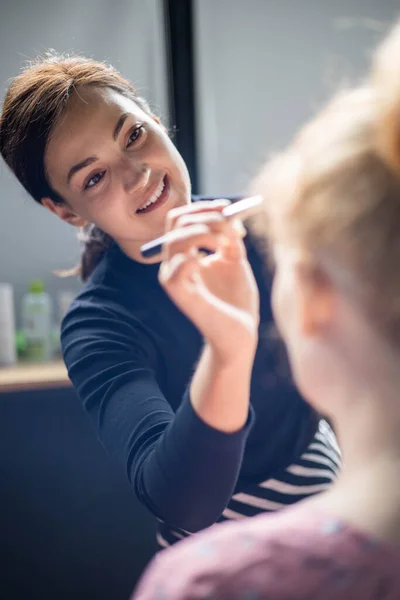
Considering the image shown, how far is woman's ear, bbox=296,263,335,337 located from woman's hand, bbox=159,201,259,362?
17cm

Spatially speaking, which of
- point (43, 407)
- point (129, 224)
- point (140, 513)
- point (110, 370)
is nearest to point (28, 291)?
point (43, 407)

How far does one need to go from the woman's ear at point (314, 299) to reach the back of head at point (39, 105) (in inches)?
21.7

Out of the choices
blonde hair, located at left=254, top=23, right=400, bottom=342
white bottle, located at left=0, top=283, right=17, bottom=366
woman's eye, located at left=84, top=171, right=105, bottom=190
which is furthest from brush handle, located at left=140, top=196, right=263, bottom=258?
white bottle, located at left=0, top=283, right=17, bottom=366

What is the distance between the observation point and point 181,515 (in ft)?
2.36

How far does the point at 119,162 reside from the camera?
949mm

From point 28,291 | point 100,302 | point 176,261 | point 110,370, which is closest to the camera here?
point 176,261

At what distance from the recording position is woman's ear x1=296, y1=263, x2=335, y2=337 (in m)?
0.49

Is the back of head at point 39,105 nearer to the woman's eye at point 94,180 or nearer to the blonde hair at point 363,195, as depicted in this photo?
the woman's eye at point 94,180

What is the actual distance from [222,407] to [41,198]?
1.75 ft

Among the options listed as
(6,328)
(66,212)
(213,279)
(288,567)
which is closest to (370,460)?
(288,567)

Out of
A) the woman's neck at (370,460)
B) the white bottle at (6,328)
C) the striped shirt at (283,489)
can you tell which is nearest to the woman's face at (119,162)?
the striped shirt at (283,489)

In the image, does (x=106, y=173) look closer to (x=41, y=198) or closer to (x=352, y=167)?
(x=41, y=198)

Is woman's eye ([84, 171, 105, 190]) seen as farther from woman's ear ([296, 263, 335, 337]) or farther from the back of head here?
woman's ear ([296, 263, 335, 337])

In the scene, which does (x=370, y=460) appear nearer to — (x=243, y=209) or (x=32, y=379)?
(x=243, y=209)
